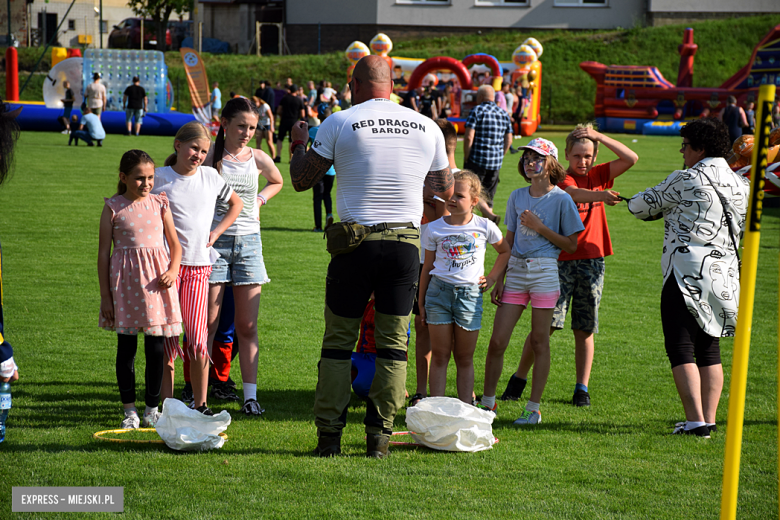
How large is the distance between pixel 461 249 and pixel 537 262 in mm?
483

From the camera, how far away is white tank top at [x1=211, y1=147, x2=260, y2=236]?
16.0 feet

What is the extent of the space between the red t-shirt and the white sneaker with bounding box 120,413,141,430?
2.87m

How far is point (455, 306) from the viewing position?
4.71m

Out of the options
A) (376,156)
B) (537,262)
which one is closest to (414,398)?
(537,262)

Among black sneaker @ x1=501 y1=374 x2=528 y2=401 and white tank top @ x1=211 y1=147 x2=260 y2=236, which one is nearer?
white tank top @ x1=211 y1=147 x2=260 y2=236

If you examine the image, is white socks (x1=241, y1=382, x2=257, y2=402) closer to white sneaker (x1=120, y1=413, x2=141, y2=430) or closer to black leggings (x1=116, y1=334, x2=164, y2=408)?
black leggings (x1=116, y1=334, x2=164, y2=408)

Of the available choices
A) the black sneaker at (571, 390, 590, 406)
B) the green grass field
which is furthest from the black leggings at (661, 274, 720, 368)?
the black sneaker at (571, 390, 590, 406)

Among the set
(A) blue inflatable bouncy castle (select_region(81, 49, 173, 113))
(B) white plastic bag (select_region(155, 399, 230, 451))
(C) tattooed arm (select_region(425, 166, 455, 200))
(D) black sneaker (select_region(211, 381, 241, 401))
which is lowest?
(D) black sneaker (select_region(211, 381, 241, 401))

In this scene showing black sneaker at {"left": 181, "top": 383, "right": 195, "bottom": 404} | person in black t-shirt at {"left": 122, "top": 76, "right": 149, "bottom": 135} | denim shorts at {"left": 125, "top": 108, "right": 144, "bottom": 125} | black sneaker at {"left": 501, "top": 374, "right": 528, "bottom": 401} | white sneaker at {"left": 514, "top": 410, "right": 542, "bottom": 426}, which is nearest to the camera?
white sneaker at {"left": 514, "top": 410, "right": 542, "bottom": 426}

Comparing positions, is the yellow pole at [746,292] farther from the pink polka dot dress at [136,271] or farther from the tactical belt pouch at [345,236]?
the pink polka dot dress at [136,271]

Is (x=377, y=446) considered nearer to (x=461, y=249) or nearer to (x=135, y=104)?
(x=461, y=249)

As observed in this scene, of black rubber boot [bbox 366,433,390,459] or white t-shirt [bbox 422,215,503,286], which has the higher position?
white t-shirt [bbox 422,215,503,286]

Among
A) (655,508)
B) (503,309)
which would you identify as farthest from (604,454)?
(503,309)

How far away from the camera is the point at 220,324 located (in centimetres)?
533
